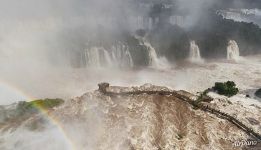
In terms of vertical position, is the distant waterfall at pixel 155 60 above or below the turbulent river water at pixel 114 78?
above

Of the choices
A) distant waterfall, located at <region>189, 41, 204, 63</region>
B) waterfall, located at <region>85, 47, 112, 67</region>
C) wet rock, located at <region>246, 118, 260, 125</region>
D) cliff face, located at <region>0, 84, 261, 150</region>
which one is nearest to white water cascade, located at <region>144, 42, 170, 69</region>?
distant waterfall, located at <region>189, 41, 204, 63</region>

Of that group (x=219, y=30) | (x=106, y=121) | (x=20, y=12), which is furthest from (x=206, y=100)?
(x=20, y=12)

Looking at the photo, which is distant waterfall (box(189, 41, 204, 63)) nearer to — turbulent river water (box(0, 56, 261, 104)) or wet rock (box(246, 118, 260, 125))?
turbulent river water (box(0, 56, 261, 104))

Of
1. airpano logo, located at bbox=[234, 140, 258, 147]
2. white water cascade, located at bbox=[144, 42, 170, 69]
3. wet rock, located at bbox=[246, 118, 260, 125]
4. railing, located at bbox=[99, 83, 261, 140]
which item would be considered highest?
white water cascade, located at bbox=[144, 42, 170, 69]

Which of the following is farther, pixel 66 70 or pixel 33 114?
pixel 66 70

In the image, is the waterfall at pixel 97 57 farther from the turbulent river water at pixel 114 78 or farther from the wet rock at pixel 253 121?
the wet rock at pixel 253 121

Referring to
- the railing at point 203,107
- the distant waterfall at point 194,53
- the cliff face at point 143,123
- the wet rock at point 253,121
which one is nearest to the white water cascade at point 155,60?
the distant waterfall at point 194,53

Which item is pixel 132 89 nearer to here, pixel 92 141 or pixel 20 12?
pixel 92 141
